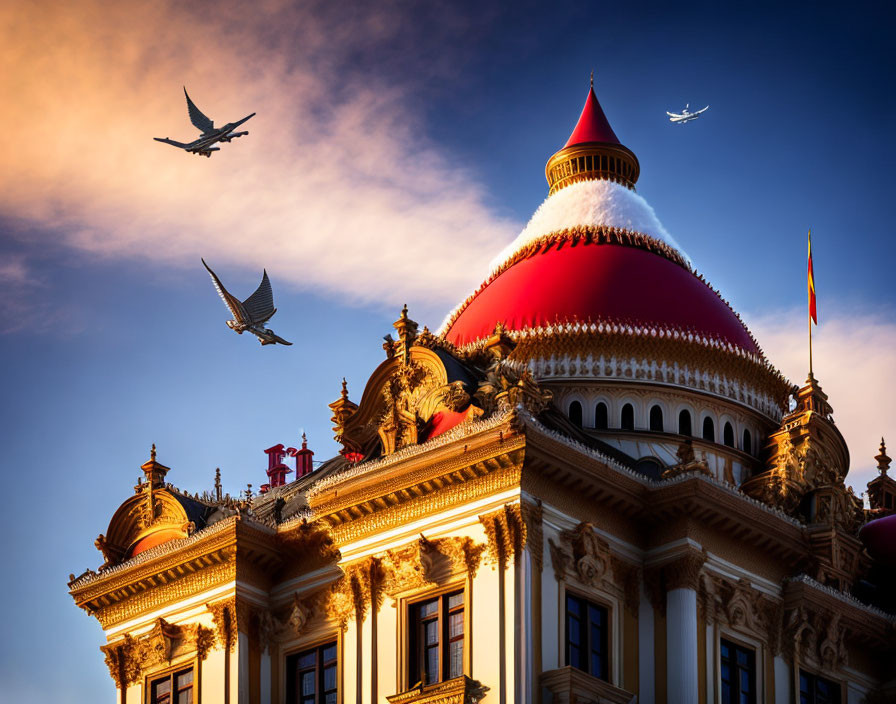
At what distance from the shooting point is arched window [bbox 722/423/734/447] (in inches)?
2087

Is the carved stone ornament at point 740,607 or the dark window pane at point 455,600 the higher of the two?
the carved stone ornament at point 740,607

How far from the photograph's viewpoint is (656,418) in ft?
171

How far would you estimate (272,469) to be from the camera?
6406 centimetres

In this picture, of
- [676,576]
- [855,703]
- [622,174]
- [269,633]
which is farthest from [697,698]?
[622,174]

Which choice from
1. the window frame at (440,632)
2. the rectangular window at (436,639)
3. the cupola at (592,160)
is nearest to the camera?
the window frame at (440,632)

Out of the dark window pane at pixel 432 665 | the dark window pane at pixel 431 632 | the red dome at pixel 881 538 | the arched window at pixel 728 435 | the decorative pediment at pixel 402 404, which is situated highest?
the arched window at pixel 728 435

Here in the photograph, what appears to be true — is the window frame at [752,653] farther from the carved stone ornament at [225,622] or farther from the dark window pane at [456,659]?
the carved stone ornament at [225,622]

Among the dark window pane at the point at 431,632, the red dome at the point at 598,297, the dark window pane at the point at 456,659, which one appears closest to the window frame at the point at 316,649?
the dark window pane at the point at 431,632

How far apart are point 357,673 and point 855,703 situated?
523 inches

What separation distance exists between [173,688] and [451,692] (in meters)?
9.76

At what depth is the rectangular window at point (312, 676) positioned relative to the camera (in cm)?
4603

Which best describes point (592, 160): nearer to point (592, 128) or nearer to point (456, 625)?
point (592, 128)

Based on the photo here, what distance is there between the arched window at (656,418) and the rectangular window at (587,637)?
8.88 meters

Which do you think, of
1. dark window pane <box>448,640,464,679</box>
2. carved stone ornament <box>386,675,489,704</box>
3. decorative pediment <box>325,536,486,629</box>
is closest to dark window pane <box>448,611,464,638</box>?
dark window pane <box>448,640,464,679</box>
